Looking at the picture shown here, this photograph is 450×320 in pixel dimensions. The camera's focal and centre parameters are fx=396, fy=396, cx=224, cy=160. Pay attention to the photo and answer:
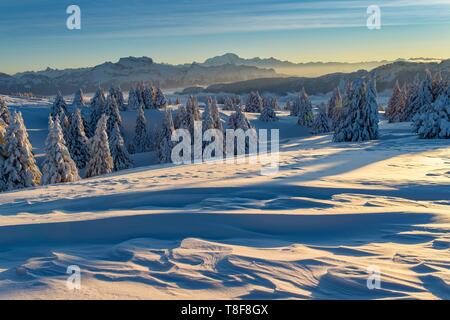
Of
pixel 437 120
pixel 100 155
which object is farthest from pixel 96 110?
pixel 437 120

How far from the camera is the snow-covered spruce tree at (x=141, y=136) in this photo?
6900 centimetres

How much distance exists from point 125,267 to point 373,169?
10222 mm

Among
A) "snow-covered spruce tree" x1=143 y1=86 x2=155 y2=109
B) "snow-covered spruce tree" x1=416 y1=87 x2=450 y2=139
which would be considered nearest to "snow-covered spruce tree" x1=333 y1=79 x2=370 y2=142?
"snow-covered spruce tree" x1=416 y1=87 x2=450 y2=139

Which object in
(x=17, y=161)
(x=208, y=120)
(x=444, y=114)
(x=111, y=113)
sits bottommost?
(x=17, y=161)

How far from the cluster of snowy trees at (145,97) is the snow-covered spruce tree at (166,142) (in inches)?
1197

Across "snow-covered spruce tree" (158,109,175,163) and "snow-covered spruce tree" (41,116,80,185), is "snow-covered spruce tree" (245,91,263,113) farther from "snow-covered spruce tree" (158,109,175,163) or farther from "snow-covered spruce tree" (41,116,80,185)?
"snow-covered spruce tree" (41,116,80,185)

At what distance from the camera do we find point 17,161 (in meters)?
29.1

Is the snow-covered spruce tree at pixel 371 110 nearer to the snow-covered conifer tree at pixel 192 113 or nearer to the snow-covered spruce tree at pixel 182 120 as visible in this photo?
the snow-covered conifer tree at pixel 192 113

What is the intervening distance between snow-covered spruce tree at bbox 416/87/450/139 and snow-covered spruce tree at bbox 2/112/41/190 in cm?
2740

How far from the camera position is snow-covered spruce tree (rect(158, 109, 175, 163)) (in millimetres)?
51156

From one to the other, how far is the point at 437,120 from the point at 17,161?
29606 mm

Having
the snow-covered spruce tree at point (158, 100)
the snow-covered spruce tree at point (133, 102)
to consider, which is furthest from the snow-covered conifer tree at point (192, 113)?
the snow-covered spruce tree at point (158, 100)

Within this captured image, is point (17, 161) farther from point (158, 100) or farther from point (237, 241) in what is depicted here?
point (158, 100)

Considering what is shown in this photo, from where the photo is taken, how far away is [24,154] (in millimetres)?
29234
